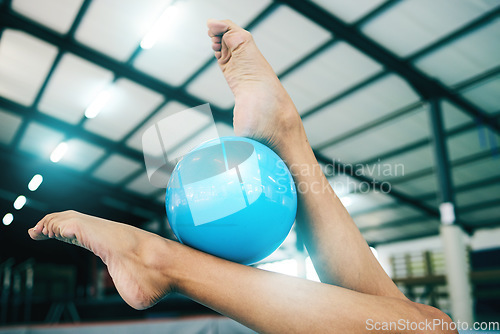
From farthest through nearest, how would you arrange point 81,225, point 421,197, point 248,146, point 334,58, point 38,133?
point 421,197 → point 38,133 → point 334,58 → point 248,146 → point 81,225

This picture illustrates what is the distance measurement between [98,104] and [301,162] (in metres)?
5.70

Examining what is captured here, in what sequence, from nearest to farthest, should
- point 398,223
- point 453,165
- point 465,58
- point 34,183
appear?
point 34,183 < point 465,58 < point 453,165 < point 398,223

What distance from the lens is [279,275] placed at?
2.59 ft

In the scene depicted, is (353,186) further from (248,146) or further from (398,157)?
(248,146)

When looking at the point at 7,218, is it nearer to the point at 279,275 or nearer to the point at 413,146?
the point at 279,275

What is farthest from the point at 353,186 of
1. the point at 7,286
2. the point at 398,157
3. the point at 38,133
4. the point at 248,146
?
the point at 7,286

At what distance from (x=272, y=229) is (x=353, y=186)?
6783 millimetres

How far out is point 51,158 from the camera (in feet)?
26.5

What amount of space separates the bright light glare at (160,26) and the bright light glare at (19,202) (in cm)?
316

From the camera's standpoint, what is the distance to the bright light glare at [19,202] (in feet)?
5.06

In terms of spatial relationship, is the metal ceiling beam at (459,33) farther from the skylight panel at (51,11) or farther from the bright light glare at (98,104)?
the bright light glare at (98,104)

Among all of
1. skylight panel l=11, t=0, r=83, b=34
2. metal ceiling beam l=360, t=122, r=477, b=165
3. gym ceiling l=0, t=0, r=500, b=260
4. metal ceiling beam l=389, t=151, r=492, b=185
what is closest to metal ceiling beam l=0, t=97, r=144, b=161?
gym ceiling l=0, t=0, r=500, b=260

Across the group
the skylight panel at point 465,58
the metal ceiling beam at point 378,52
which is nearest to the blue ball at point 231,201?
the metal ceiling beam at point 378,52

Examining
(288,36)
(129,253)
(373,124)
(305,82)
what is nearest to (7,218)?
(129,253)
